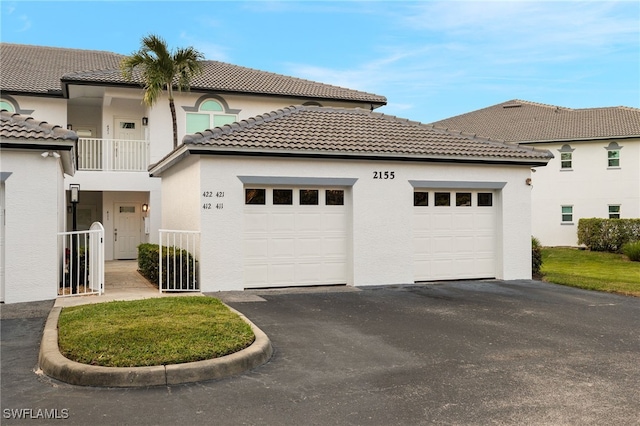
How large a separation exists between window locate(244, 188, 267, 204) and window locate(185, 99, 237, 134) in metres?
9.89

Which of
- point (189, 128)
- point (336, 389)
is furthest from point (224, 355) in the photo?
point (189, 128)

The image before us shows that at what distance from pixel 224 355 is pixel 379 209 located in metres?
7.73

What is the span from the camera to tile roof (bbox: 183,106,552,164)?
41.6 ft

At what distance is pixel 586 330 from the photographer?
348 inches

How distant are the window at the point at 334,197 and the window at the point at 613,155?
22772 mm

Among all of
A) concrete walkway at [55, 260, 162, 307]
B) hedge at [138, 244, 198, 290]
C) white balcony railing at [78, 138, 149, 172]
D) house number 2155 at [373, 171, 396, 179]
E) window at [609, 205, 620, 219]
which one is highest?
white balcony railing at [78, 138, 149, 172]

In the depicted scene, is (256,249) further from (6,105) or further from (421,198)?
(6,105)

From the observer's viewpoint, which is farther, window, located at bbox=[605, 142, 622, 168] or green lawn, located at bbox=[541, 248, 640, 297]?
window, located at bbox=[605, 142, 622, 168]

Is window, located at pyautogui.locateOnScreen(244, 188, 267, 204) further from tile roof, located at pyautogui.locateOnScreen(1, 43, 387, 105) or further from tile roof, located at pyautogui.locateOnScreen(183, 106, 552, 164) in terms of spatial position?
tile roof, located at pyautogui.locateOnScreen(1, 43, 387, 105)

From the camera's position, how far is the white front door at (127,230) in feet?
76.5

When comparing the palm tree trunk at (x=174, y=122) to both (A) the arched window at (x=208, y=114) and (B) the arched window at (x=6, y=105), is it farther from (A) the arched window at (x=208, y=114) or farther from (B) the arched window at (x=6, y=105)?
(B) the arched window at (x=6, y=105)

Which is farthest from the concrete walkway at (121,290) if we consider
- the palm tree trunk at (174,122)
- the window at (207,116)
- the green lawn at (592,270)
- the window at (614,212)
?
the window at (614,212)

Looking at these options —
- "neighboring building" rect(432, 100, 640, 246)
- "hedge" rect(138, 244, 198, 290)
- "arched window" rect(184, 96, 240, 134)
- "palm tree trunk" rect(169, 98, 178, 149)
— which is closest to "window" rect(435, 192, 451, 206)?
"hedge" rect(138, 244, 198, 290)

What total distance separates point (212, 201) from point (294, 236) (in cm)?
204
